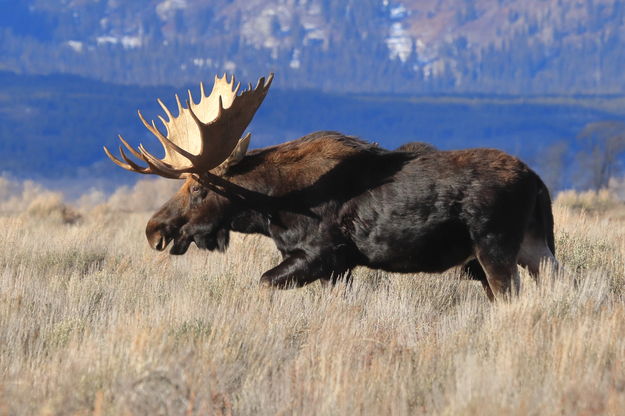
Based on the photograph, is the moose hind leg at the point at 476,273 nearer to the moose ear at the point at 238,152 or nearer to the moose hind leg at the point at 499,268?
the moose hind leg at the point at 499,268

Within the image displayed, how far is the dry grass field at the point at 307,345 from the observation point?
5508 millimetres

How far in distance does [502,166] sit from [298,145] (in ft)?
5.28

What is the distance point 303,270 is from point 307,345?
1.59 metres

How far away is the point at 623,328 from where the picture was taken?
6715mm

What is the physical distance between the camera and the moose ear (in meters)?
8.64

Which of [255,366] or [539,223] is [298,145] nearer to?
[539,223]

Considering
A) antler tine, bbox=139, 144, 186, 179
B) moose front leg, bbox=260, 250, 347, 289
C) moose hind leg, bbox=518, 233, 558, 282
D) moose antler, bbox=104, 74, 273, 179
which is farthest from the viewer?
antler tine, bbox=139, 144, 186, 179

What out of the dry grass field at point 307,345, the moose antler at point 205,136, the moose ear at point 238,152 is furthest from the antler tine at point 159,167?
the dry grass field at point 307,345

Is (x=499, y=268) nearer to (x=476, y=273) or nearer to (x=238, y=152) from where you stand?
(x=476, y=273)

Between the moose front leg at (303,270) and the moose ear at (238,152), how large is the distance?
37.5 inches

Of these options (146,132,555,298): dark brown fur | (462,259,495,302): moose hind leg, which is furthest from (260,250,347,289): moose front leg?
(462,259,495,302): moose hind leg

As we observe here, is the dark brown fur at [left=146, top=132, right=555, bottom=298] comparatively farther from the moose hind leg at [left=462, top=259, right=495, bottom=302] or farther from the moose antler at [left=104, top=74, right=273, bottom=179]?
the moose antler at [left=104, top=74, right=273, bottom=179]

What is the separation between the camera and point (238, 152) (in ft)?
28.6

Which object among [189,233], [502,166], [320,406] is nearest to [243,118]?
[189,233]
